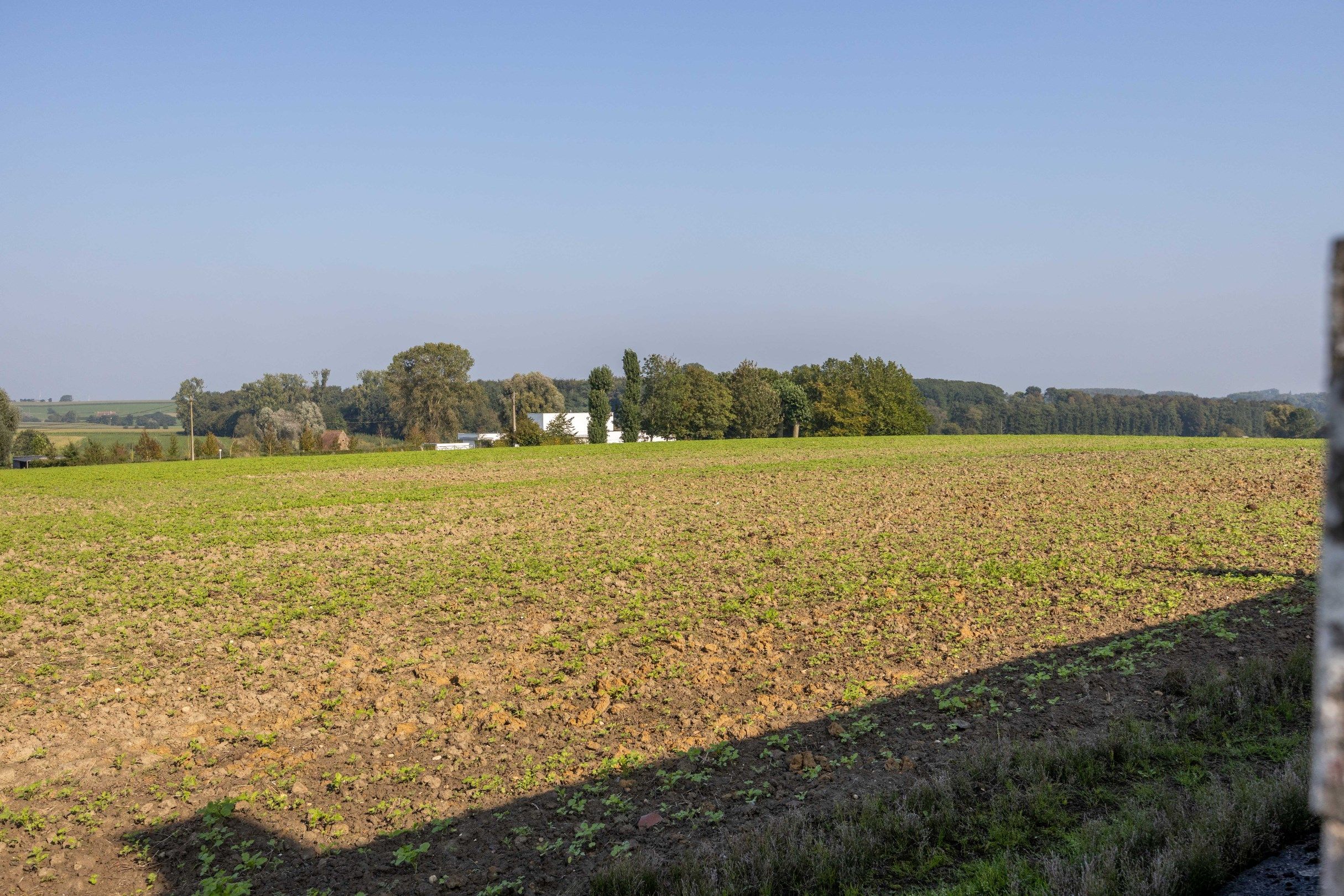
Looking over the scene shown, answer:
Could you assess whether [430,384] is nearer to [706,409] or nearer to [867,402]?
[706,409]

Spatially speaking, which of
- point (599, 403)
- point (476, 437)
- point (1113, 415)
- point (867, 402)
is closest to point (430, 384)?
point (476, 437)

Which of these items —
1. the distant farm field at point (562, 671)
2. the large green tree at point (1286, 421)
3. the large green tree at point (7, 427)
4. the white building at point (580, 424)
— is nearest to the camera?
the distant farm field at point (562, 671)

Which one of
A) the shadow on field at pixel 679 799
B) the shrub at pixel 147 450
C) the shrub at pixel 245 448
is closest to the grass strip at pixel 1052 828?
the shadow on field at pixel 679 799

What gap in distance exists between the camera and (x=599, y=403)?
76500mm

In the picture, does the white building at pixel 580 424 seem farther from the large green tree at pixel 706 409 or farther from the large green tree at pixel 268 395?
the large green tree at pixel 268 395

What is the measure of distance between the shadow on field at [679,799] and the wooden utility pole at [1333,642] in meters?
4.91

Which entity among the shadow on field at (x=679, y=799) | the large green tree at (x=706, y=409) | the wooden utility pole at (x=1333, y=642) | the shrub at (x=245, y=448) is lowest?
the shadow on field at (x=679, y=799)

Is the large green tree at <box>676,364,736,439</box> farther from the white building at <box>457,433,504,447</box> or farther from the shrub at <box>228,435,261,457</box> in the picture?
the shrub at <box>228,435,261,457</box>

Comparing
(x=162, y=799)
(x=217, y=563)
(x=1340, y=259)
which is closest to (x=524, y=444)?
(x=217, y=563)

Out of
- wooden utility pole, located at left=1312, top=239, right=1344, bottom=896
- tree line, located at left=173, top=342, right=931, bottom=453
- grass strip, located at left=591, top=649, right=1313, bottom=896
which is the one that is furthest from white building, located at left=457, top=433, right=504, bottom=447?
wooden utility pole, located at left=1312, top=239, right=1344, bottom=896

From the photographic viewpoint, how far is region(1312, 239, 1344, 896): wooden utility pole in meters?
0.91

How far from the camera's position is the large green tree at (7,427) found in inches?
2394

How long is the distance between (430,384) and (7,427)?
34.6 m

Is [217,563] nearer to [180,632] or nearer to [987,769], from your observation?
[180,632]
